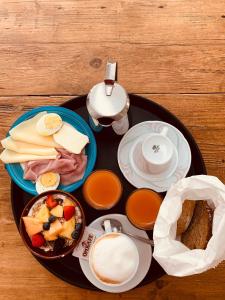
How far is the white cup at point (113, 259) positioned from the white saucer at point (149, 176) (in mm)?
178

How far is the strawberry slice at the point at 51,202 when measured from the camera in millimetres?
1197

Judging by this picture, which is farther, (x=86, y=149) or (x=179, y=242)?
(x=86, y=149)

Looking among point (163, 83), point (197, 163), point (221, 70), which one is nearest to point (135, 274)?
point (197, 163)

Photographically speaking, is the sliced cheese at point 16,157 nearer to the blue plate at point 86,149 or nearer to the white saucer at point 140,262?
the blue plate at point 86,149

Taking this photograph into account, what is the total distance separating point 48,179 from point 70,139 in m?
0.13

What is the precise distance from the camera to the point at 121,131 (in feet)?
4.26

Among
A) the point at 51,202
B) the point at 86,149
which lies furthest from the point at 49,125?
the point at 51,202

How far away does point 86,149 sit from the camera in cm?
130

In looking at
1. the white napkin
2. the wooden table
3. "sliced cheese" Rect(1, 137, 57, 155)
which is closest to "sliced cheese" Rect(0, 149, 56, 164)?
"sliced cheese" Rect(1, 137, 57, 155)

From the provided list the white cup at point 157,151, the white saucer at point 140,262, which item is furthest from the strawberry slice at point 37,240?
the white cup at point 157,151

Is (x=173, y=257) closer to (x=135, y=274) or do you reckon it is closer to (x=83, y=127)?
(x=135, y=274)

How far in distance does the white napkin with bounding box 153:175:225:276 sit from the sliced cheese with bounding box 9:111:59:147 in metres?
0.39

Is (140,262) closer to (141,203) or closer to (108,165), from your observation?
(141,203)

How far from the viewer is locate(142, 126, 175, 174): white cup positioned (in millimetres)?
1229
